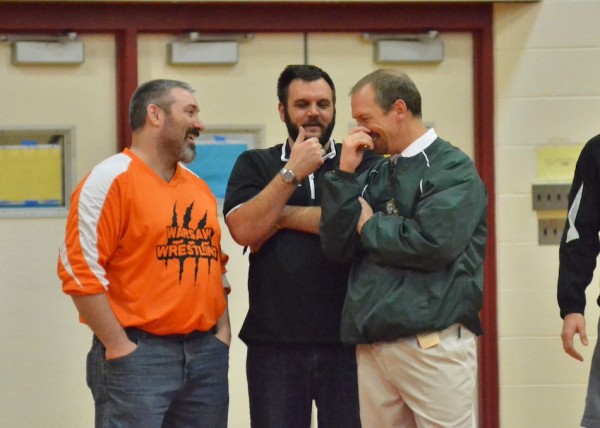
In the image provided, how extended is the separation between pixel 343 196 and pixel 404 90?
35 centimetres

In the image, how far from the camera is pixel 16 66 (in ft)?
14.1

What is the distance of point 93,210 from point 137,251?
0.17m

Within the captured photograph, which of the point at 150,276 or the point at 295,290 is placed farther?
the point at 295,290

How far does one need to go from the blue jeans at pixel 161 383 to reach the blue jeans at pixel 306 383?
0.15m

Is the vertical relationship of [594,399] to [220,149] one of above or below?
below

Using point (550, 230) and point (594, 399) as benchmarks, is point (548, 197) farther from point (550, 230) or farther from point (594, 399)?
point (594, 399)

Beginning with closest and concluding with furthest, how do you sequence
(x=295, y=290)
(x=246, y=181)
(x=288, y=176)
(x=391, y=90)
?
(x=391, y=90), (x=288, y=176), (x=295, y=290), (x=246, y=181)

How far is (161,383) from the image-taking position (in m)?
2.93

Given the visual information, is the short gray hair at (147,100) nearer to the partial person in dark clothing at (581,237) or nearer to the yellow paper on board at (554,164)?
the partial person in dark clothing at (581,237)

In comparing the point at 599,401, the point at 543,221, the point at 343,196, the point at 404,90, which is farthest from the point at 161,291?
the point at 543,221

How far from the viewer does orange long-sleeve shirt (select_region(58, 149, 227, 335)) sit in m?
2.87

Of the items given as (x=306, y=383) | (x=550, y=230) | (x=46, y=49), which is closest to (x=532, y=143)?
(x=550, y=230)

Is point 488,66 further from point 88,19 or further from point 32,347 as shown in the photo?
point 32,347

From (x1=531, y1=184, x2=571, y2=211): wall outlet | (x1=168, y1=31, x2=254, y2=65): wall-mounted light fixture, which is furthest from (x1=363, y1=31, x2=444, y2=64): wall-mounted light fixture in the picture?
(x1=531, y1=184, x2=571, y2=211): wall outlet
